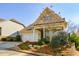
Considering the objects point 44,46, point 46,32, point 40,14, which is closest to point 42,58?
point 44,46

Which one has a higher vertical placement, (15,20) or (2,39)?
(15,20)

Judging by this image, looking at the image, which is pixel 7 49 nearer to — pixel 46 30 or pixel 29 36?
pixel 29 36

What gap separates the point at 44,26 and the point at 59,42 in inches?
8.6

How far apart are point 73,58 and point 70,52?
0.22 ft

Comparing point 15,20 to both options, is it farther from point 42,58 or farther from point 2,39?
point 42,58

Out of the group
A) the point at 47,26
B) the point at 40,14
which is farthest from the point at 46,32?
the point at 40,14

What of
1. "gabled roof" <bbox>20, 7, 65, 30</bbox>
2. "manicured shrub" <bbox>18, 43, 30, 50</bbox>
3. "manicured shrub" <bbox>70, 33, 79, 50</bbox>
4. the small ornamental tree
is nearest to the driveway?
"manicured shrub" <bbox>18, 43, 30, 50</bbox>

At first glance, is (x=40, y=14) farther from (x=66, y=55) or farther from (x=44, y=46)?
(x=66, y=55)

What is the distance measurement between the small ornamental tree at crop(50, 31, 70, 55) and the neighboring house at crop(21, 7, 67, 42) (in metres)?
0.05

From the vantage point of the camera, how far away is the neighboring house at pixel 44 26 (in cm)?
202

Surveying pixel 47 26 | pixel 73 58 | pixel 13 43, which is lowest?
pixel 73 58

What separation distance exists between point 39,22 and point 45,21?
2.4 inches

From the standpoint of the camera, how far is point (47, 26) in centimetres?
204

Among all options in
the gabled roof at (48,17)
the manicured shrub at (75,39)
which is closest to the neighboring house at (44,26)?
the gabled roof at (48,17)
